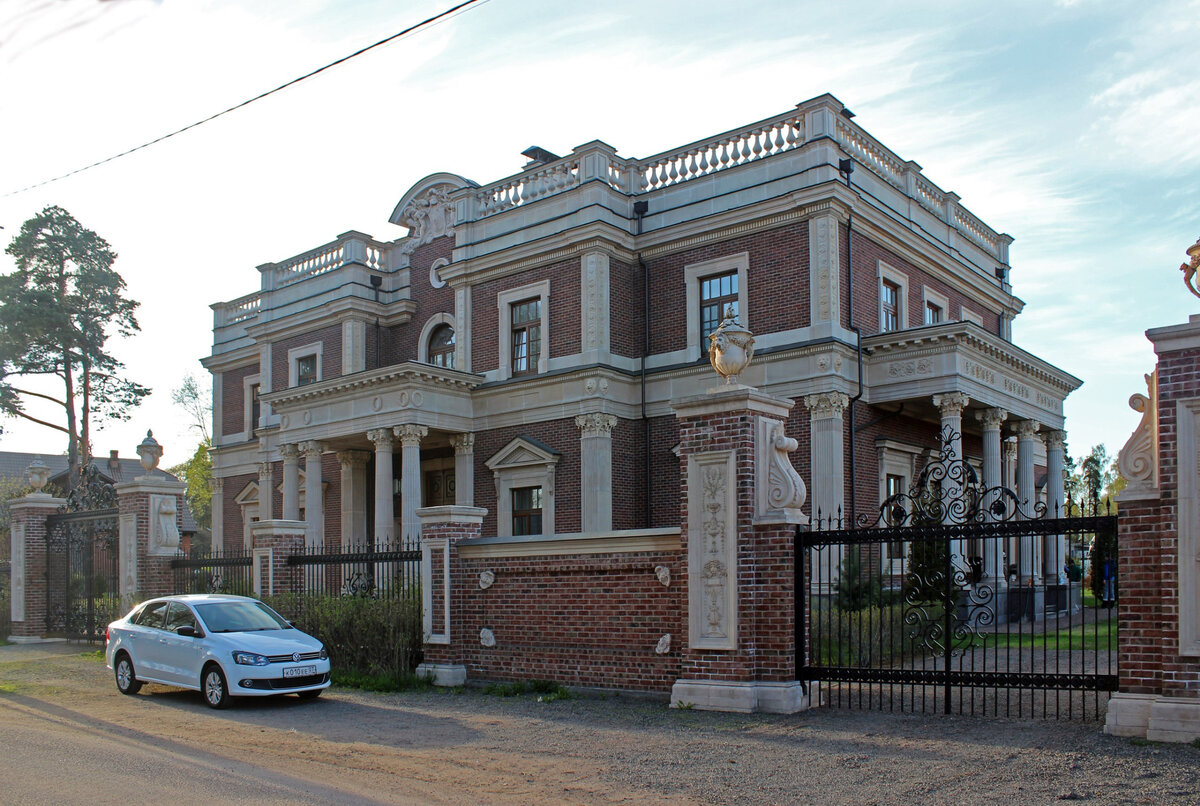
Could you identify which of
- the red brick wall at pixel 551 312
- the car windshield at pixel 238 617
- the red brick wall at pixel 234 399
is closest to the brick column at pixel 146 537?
the car windshield at pixel 238 617

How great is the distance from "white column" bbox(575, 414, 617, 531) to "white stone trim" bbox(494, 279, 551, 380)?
214 centimetres

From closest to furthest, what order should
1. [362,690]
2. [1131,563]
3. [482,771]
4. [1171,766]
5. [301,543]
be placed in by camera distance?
[1171,766]
[482,771]
[1131,563]
[362,690]
[301,543]

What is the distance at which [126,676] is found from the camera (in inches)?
564

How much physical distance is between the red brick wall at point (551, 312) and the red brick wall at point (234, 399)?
41.8 ft

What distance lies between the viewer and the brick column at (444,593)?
46.4ft

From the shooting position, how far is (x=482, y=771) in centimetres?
871

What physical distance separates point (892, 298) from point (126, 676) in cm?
1882

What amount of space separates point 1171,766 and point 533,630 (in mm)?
7590

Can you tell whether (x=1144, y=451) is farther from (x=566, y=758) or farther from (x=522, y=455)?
(x=522, y=455)

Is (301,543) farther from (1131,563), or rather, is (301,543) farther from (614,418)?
(1131,563)

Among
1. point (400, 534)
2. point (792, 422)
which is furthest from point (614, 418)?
point (400, 534)

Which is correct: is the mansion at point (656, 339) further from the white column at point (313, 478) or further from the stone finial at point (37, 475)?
the stone finial at point (37, 475)

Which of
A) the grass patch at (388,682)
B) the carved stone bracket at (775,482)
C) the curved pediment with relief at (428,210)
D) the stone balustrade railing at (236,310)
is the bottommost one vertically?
the grass patch at (388,682)

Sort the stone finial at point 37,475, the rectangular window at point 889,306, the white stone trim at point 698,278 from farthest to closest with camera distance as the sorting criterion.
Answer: the rectangular window at point 889,306
the white stone trim at point 698,278
the stone finial at point 37,475
